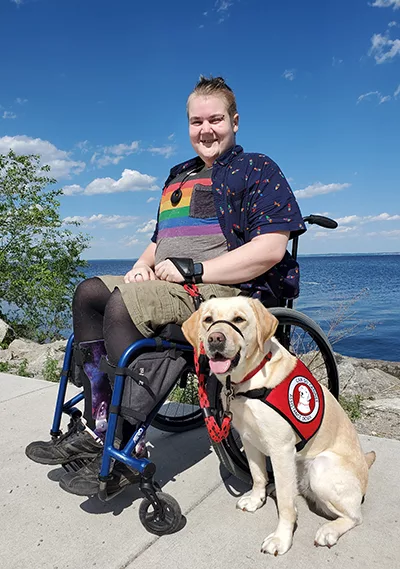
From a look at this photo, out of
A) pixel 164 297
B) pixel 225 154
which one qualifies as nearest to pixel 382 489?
pixel 164 297

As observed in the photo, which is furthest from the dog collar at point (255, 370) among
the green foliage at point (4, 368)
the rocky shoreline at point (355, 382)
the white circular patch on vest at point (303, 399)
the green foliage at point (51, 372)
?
the green foliage at point (4, 368)

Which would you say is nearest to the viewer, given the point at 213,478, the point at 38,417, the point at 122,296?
the point at 122,296

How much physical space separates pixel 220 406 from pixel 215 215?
932mm

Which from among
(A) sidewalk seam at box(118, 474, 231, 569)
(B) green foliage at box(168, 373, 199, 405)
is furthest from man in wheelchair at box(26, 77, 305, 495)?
(B) green foliage at box(168, 373, 199, 405)

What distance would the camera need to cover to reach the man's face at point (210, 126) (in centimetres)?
238

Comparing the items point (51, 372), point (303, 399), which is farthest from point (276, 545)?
point (51, 372)

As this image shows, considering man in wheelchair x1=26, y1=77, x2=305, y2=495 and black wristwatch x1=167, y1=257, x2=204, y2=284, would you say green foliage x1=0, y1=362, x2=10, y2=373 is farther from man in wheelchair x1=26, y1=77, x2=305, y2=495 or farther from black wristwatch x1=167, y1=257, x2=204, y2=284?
black wristwatch x1=167, y1=257, x2=204, y2=284

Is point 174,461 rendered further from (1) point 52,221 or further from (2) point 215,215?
(1) point 52,221

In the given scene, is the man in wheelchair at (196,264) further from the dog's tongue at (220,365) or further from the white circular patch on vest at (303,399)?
the white circular patch on vest at (303,399)

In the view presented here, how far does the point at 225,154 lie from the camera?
2.40m

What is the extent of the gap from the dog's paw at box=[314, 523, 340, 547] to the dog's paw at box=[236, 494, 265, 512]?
34 centimetres

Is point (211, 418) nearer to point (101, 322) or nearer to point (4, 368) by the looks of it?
point (101, 322)

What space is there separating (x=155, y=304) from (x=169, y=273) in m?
0.23

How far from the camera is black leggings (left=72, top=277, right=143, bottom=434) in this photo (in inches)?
76.4
